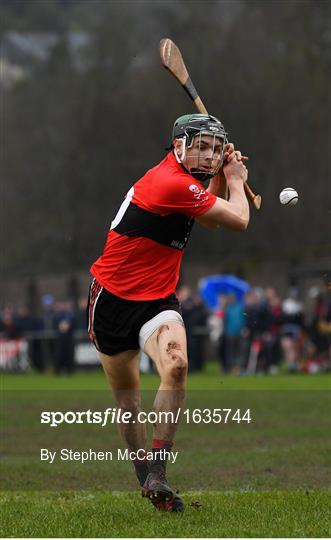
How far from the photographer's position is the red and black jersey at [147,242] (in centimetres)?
755

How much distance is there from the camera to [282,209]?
39.6 meters

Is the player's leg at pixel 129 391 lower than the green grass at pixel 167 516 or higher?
higher

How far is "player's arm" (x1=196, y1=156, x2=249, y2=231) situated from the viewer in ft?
24.2

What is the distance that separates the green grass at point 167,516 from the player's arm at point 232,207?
1.75m

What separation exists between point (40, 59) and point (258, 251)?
15058 millimetres

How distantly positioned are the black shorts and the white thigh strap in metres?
0.03

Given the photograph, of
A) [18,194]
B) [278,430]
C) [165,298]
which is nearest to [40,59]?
[18,194]

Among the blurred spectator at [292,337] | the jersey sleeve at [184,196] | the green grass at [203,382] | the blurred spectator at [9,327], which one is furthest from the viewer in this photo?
the blurred spectator at [9,327]

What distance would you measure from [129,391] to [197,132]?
5.87 ft

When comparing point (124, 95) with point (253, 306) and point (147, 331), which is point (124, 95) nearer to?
point (253, 306)

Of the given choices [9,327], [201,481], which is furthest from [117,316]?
[9,327]

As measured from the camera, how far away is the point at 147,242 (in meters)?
7.61
